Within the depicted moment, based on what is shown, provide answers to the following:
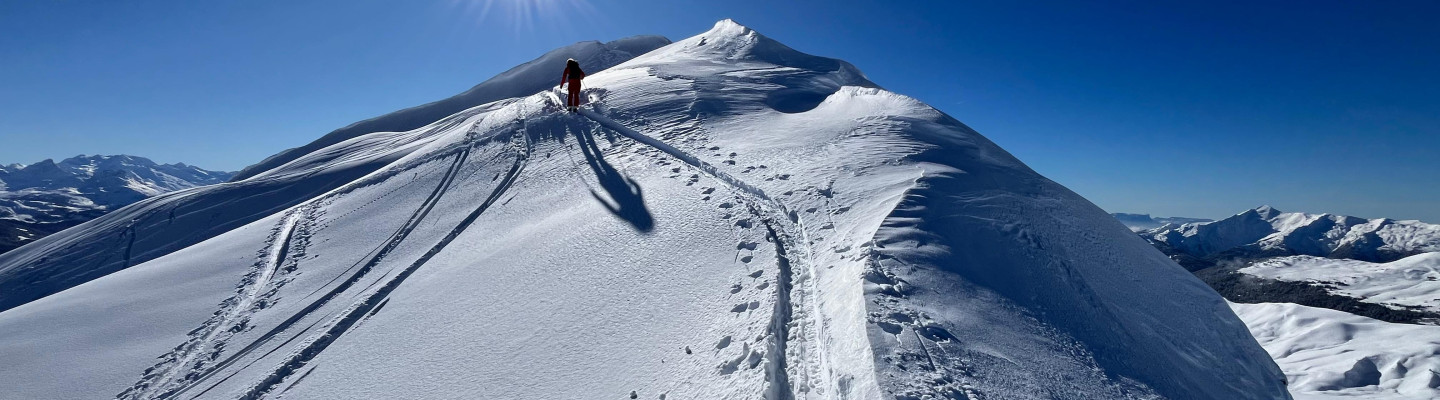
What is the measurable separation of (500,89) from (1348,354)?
62.7 m

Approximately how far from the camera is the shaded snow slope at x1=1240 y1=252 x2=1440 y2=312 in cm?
8838

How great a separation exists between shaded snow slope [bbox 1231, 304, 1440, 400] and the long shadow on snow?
35.3 m

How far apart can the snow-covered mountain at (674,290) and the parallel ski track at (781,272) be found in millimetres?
37

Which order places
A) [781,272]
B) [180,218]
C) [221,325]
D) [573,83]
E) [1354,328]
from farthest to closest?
[1354,328] → [573,83] → [180,218] → [221,325] → [781,272]

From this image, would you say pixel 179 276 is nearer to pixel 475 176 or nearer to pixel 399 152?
pixel 475 176

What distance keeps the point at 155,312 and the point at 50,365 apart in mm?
1297

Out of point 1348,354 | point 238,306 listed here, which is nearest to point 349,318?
point 238,306

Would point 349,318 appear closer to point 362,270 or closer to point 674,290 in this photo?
point 362,270

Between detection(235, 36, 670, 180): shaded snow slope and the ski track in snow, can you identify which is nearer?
the ski track in snow

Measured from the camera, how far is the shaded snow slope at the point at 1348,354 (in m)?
34.3

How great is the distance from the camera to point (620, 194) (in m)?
10.5

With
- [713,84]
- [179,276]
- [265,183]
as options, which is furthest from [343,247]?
[713,84]

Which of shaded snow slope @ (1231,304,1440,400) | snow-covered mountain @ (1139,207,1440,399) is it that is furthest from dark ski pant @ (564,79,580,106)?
shaded snow slope @ (1231,304,1440,400)

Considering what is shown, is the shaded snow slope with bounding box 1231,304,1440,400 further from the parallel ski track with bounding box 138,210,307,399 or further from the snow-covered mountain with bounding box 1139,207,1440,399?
the parallel ski track with bounding box 138,210,307,399
